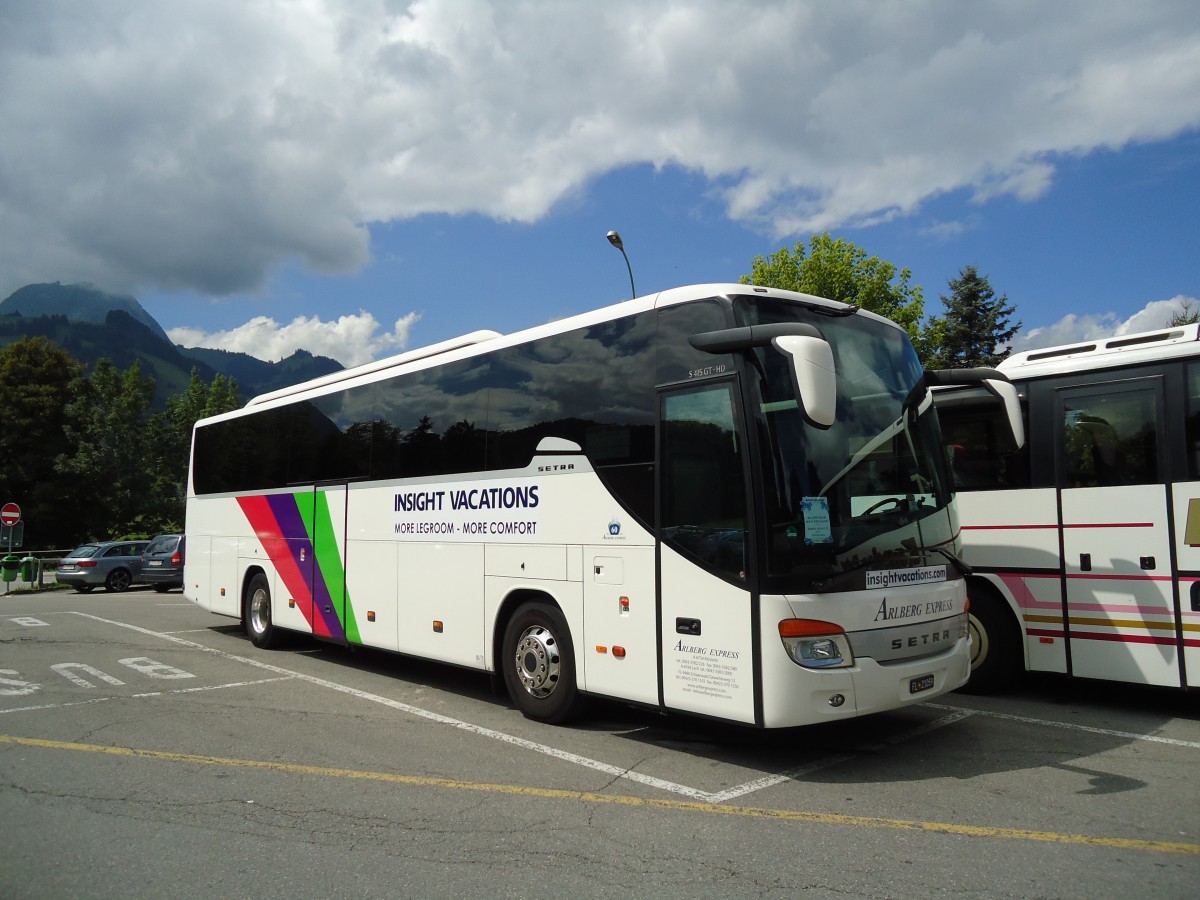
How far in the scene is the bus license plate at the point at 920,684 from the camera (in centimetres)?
598

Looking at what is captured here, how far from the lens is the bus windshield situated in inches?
223

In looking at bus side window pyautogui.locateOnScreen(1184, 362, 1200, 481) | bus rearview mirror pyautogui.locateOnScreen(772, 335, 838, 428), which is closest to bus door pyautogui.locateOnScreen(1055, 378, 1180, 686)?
bus side window pyautogui.locateOnScreen(1184, 362, 1200, 481)

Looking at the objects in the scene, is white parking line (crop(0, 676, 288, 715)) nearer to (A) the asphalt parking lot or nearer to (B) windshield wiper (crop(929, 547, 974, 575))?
(A) the asphalt parking lot

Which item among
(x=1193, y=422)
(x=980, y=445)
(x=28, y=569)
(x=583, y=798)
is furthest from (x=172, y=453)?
(x=1193, y=422)

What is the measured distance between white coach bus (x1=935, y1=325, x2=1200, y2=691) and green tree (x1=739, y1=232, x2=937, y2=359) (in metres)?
24.1

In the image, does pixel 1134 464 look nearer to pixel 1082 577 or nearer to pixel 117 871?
pixel 1082 577

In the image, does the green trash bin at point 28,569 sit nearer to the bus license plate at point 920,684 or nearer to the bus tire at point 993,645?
the bus tire at point 993,645

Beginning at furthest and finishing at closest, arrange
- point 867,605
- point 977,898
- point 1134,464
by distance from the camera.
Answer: point 1134,464 < point 867,605 < point 977,898

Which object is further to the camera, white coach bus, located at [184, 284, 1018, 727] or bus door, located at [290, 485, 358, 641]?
bus door, located at [290, 485, 358, 641]

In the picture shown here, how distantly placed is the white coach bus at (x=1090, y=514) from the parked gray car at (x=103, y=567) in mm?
26437

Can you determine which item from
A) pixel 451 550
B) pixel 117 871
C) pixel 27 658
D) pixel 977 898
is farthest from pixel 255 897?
pixel 27 658

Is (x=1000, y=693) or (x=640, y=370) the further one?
(x=1000, y=693)

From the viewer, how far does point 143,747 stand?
6859 millimetres

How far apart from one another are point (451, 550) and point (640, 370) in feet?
10.1
